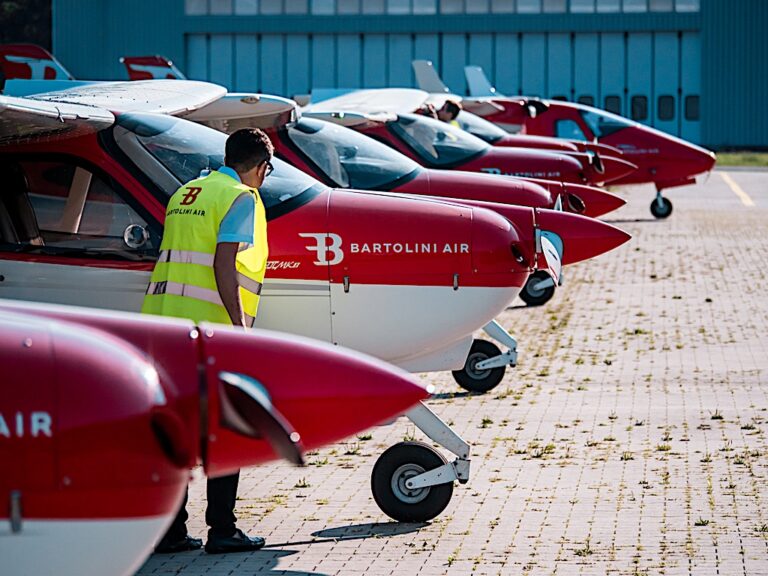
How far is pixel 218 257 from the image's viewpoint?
238 inches

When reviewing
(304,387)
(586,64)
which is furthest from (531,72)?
(304,387)

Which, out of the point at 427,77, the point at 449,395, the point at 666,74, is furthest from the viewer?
the point at 666,74

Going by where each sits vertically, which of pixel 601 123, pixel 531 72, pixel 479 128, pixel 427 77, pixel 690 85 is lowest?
pixel 479 128

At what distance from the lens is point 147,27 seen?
55.0m

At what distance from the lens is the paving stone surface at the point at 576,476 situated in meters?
6.32

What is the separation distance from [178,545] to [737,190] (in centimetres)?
2946

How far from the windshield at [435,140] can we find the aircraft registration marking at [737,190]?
15614 millimetres

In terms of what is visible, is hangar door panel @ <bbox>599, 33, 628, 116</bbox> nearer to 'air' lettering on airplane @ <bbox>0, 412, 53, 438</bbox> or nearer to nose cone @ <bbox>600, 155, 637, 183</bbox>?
nose cone @ <bbox>600, 155, 637, 183</bbox>

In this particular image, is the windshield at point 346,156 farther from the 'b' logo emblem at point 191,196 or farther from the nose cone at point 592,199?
the 'b' logo emblem at point 191,196

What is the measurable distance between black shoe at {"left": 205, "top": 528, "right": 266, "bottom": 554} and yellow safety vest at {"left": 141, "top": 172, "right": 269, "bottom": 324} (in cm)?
101

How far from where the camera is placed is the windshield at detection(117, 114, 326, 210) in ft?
24.4

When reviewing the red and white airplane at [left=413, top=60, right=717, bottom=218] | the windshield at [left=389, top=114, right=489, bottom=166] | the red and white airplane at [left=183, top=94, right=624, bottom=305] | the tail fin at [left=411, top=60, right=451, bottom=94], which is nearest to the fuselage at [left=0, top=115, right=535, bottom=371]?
the red and white airplane at [left=183, top=94, right=624, bottom=305]

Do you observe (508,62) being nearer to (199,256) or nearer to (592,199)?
(592,199)

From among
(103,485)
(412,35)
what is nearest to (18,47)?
(103,485)
